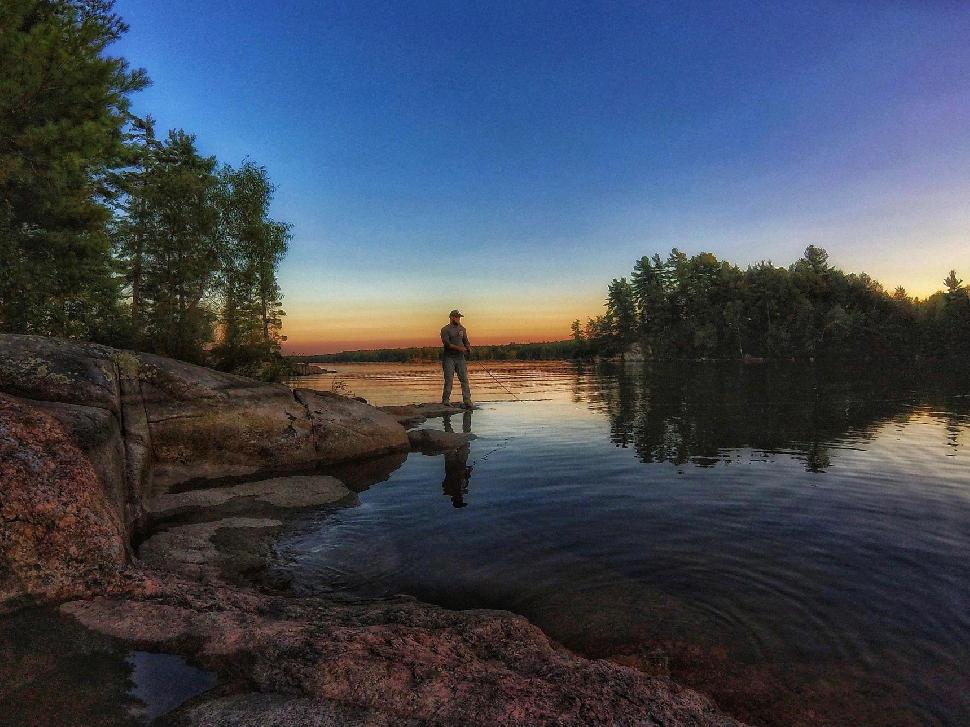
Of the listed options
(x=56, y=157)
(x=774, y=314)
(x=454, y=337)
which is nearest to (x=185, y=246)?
(x=56, y=157)

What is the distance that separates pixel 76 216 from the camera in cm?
1664

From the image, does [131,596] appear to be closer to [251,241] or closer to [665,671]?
[665,671]

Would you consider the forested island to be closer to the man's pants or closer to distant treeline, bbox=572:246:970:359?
distant treeline, bbox=572:246:970:359

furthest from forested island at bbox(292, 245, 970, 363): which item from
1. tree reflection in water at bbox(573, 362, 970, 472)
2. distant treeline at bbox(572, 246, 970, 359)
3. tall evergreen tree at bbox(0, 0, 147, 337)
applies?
tall evergreen tree at bbox(0, 0, 147, 337)

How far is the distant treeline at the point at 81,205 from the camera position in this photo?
1341 centimetres

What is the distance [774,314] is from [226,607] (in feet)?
386

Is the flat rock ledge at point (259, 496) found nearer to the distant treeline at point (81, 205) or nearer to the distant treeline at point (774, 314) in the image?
the distant treeline at point (81, 205)

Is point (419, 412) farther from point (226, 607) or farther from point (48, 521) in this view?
point (226, 607)

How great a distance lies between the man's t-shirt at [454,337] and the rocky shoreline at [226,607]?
12.5m

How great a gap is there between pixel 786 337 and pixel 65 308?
10807 cm

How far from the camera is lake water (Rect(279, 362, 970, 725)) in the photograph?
12.3 feet

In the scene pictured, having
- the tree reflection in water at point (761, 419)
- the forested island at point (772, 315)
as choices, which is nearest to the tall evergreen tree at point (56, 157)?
the tree reflection in water at point (761, 419)

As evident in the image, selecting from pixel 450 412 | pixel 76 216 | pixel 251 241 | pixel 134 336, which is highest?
pixel 251 241

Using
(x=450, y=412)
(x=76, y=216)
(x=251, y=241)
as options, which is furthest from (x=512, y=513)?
(x=251, y=241)
